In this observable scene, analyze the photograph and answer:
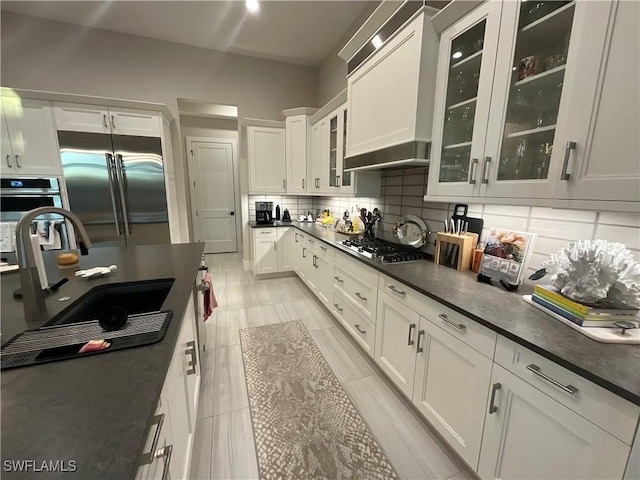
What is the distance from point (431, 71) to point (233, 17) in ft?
8.55

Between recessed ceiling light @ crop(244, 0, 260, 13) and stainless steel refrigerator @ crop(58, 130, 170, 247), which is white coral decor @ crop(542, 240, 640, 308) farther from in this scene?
stainless steel refrigerator @ crop(58, 130, 170, 247)

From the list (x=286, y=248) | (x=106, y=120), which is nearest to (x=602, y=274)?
(x=286, y=248)

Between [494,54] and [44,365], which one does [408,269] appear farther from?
[44,365]

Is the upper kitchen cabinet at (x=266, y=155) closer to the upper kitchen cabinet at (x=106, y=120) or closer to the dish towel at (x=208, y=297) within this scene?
the upper kitchen cabinet at (x=106, y=120)

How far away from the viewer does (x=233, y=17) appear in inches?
115

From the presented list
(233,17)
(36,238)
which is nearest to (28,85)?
(233,17)

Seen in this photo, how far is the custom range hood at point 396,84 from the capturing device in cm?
155

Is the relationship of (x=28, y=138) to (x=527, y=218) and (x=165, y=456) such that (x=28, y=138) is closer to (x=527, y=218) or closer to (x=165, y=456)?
(x=165, y=456)

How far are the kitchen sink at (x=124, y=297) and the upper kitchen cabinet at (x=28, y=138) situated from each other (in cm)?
258

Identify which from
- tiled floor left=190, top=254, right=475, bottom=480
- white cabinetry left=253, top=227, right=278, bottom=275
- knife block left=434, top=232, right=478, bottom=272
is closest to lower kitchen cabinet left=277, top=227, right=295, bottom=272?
white cabinetry left=253, top=227, right=278, bottom=275

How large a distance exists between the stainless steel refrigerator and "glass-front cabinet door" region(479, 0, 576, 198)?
3427 millimetres

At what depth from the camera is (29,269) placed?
89 cm

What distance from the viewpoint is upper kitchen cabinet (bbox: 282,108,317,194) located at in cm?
364

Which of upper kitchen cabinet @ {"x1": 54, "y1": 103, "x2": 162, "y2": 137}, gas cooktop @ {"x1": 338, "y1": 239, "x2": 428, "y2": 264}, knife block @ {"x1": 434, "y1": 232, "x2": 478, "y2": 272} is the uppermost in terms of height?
upper kitchen cabinet @ {"x1": 54, "y1": 103, "x2": 162, "y2": 137}
